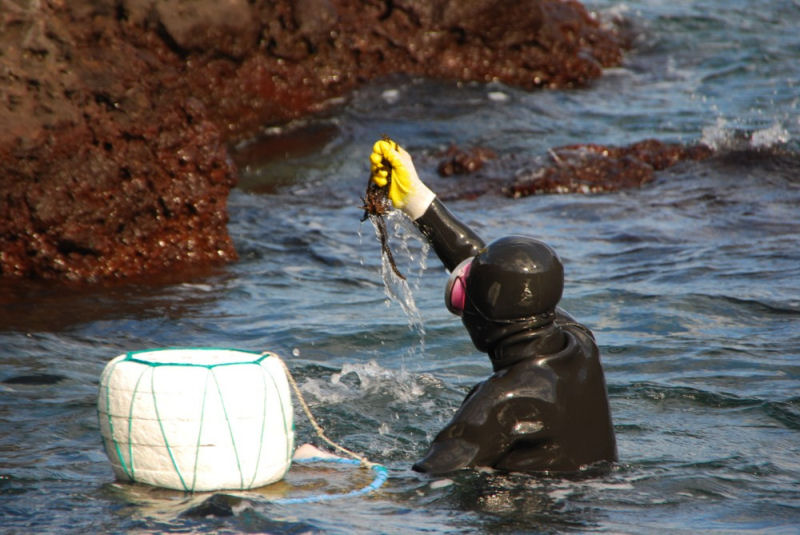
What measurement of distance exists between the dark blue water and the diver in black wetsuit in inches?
7.0

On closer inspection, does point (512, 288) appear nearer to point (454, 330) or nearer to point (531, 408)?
point (531, 408)

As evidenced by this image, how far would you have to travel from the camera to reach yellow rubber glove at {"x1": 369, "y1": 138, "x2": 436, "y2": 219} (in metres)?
4.85

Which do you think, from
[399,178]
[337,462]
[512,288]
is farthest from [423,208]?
[337,462]

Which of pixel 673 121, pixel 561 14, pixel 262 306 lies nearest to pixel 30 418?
pixel 262 306

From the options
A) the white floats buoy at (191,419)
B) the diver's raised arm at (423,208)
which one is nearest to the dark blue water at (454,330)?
the white floats buoy at (191,419)

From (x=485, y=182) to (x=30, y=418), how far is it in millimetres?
7237

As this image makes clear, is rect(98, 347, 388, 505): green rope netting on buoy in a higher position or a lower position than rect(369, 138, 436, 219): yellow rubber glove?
lower

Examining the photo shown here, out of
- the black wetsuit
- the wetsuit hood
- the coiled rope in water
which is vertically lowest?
the coiled rope in water

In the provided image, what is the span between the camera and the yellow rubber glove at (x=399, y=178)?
15.9ft

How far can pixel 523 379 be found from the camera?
4164 mm

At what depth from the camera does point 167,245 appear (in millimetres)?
8914

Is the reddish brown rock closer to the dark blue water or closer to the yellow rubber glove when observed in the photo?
the dark blue water

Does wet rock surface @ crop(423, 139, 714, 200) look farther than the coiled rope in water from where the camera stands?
Yes

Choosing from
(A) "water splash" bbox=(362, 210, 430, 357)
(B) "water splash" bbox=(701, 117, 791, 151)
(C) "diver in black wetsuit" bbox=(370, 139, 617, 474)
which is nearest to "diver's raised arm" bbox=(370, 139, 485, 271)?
(A) "water splash" bbox=(362, 210, 430, 357)
